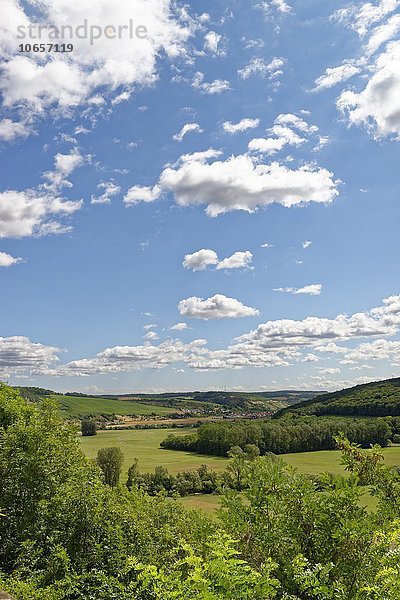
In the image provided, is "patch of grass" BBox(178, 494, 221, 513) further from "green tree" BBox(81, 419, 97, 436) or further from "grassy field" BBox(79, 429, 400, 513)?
"green tree" BBox(81, 419, 97, 436)

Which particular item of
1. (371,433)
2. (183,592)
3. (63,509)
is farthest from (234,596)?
(371,433)

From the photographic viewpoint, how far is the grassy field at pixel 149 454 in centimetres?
10772

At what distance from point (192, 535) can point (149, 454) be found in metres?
119

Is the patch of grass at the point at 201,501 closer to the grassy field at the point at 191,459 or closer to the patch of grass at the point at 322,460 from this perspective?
the grassy field at the point at 191,459

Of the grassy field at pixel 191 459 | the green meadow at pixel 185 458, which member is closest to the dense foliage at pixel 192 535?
the grassy field at pixel 191 459

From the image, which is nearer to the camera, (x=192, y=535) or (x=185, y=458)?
(x=192, y=535)

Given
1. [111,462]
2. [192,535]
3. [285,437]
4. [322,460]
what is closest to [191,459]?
[285,437]

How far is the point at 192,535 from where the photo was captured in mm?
17641

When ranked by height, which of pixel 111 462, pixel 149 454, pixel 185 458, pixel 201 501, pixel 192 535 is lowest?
pixel 149 454

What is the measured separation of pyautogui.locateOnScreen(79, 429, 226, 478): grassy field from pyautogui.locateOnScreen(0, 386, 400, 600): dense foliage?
70.1 metres

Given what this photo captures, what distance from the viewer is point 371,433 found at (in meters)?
131

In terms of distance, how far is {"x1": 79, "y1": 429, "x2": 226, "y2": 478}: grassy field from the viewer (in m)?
108

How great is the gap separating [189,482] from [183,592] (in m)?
84.9

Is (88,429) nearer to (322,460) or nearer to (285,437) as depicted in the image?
(285,437)
